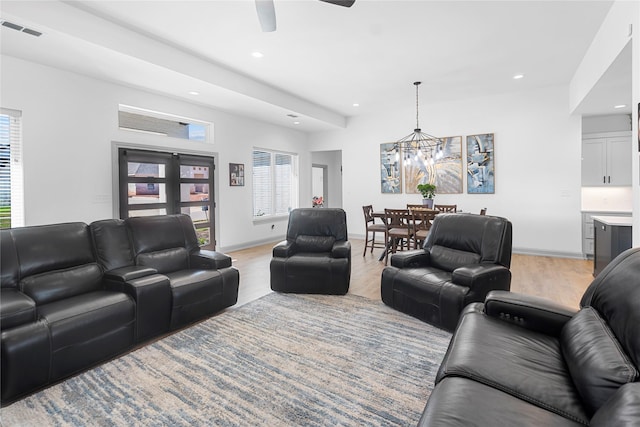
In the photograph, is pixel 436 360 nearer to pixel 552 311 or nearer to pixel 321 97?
pixel 552 311

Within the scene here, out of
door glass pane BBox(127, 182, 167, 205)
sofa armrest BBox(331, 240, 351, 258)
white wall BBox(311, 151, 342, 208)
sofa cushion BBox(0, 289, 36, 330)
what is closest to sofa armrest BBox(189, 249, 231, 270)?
sofa armrest BBox(331, 240, 351, 258)

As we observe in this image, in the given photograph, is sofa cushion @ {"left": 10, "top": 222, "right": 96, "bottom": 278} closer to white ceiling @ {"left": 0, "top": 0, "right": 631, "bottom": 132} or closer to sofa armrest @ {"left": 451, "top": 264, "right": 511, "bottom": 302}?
white ceiling @ {"left": 0, "top": 0, "right": 631, "bottom": 132}

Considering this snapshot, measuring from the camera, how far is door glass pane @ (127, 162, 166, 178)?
5.09m

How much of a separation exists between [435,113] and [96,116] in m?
6.30

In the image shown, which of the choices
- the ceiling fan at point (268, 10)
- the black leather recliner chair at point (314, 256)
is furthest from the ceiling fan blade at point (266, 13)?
the black leather recliner chair at point (314, 256)

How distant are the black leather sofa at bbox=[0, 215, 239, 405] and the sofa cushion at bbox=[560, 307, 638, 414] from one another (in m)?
2.88

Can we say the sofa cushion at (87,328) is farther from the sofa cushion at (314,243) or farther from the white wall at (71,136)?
the white wall at (71,136)

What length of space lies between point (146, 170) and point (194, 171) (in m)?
0.91

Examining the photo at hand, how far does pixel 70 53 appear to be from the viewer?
3654 millimetres

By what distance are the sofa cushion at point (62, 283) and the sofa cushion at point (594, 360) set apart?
339cm

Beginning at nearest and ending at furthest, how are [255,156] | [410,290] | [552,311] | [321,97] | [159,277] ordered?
[552,311]
[159,277]
[410,290]
[321,97]
[255,156]

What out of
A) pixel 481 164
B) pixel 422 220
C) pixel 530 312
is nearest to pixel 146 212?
pixel 422 220

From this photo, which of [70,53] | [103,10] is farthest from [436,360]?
[70,53]

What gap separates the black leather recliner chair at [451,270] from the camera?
2.87 m
